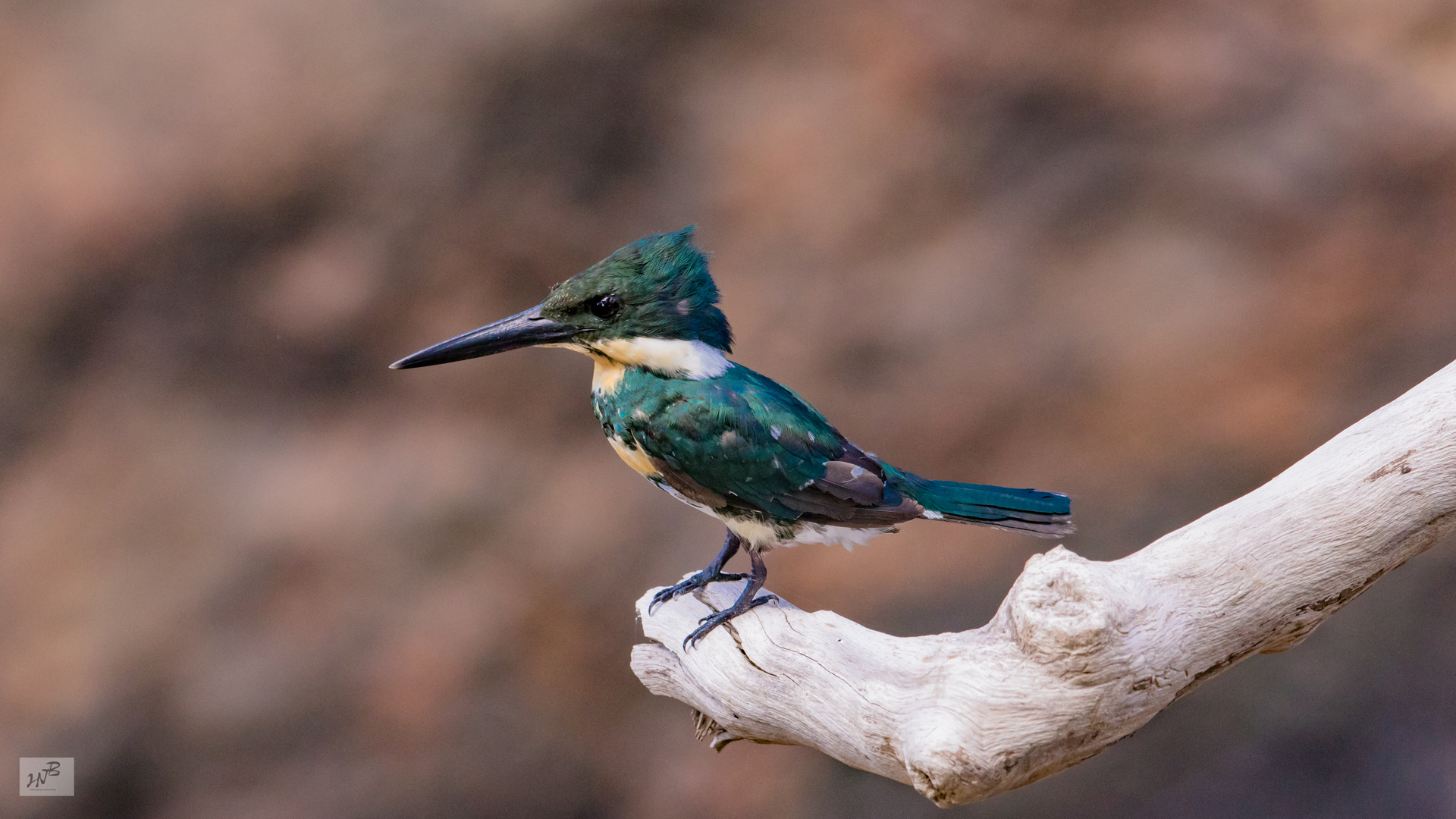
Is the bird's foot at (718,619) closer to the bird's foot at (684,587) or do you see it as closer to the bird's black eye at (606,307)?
the bird's foot at (684,587)

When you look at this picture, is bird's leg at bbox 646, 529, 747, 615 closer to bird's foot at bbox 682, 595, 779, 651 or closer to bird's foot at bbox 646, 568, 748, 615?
bird's foot at bbox 646, 568, 748, 615

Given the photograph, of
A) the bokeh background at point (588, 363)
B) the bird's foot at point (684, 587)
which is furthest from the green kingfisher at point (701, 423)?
the bokeh background at point (588, 363)

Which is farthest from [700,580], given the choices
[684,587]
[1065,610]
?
[1065,610]

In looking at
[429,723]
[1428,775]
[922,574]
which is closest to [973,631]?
[922,574]

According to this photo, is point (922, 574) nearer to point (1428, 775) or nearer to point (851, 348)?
point (851, 348)
